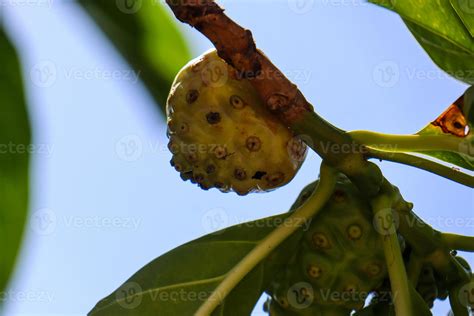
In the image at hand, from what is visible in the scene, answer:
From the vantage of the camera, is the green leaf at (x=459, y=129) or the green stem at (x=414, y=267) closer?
the green leaf at (x=459, y=129)

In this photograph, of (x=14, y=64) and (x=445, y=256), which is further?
(x=14, y=64)

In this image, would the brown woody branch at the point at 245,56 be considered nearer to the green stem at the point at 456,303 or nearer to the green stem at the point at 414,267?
the green stem at the point at 414,267

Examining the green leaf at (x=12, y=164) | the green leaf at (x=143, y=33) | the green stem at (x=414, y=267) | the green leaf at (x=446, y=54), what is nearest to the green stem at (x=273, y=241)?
the green stem at (x=414, y=267)

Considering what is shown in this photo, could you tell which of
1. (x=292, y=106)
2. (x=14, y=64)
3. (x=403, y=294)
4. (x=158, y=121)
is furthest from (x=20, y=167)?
(x=403, y=294)

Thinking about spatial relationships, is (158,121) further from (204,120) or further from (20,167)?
(204,120)

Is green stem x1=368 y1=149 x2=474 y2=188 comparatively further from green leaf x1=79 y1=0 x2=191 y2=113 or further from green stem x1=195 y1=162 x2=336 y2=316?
green leaf x1=79 y1=0 x2=191 y2=113
